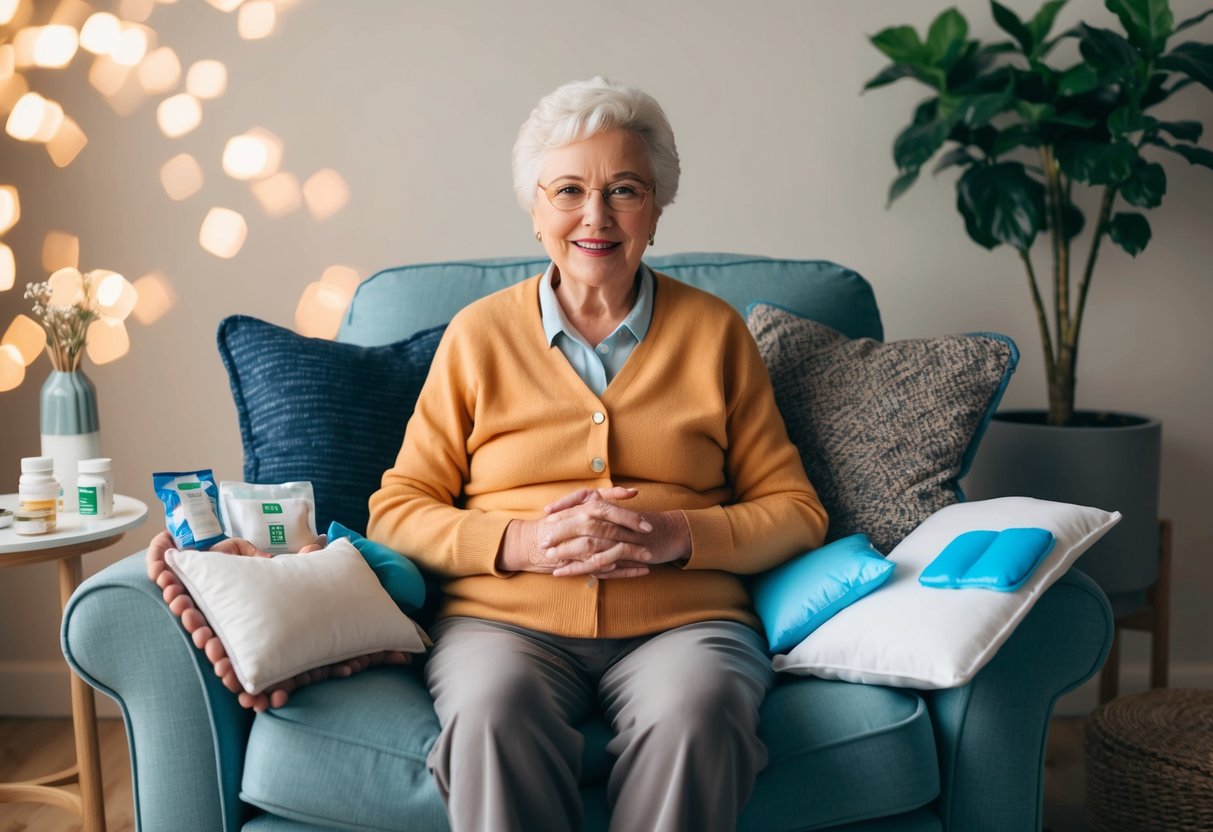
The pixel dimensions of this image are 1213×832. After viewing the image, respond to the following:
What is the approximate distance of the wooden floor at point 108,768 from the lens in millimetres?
2068

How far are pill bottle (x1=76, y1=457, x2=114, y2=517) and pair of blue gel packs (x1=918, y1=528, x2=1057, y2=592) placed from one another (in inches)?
55.1

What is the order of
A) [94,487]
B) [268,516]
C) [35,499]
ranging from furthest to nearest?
[94,487], [35,499], [268,516]

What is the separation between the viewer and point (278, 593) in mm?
1335

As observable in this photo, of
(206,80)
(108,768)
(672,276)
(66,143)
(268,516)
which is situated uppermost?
(206,80)

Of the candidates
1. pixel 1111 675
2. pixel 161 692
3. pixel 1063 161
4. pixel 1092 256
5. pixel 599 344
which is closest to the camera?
pixel 161 692

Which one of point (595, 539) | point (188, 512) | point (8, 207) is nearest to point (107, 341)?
point (8, 207)

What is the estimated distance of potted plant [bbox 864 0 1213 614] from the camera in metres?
2.09

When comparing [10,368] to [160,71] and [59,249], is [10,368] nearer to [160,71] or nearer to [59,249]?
[59,249]

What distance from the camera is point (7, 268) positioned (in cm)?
246

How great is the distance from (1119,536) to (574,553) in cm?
131

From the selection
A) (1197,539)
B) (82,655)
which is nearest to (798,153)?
(1197,539)

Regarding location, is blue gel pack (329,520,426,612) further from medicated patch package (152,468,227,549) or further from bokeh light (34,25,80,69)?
bokeh light (34,25,80,69)

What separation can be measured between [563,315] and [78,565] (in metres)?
1.07

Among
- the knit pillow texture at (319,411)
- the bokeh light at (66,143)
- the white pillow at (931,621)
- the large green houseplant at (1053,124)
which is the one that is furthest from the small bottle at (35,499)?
the large green houseplant at (1053,124)
